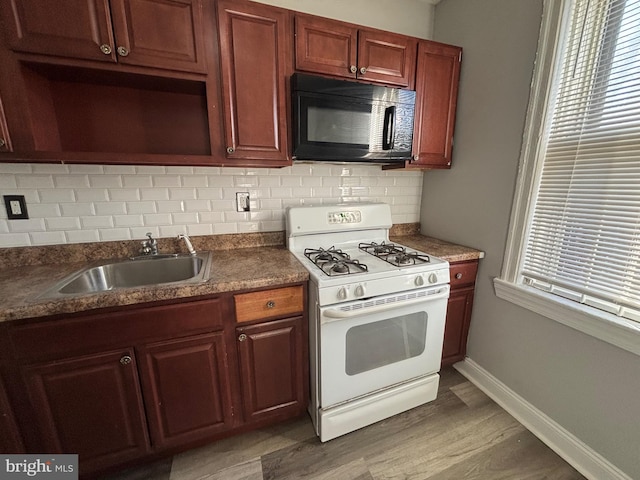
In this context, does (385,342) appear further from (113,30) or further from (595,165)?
(113,30)

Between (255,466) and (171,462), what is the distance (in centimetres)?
44

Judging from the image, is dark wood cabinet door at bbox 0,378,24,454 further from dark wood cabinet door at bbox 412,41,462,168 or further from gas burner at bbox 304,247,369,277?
dark wood cabinet door at bbox 412,41,462,168

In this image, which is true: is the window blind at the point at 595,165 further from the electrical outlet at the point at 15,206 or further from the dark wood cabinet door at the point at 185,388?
the electrical outlet at the point at 15,206

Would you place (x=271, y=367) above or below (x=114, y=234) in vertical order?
below

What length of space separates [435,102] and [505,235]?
979 mm

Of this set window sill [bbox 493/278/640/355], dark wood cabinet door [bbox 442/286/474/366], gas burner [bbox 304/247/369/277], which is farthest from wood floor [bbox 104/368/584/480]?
gas burner [bbox 304/247/369/277]

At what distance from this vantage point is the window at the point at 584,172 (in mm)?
1082

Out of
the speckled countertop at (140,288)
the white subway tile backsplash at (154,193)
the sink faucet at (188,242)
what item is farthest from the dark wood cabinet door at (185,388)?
the white subway tile backsplash at (154,193)

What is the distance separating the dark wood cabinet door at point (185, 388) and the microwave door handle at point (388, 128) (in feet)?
4.58

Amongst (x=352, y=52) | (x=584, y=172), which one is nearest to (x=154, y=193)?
(x=352, y=52)

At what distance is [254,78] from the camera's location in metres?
1.32

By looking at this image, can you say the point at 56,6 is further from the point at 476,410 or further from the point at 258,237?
the point at 476,410

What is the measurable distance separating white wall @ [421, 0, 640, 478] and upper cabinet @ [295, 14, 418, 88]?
46 centimetres

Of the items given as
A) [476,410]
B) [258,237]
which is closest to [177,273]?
[258,237]
